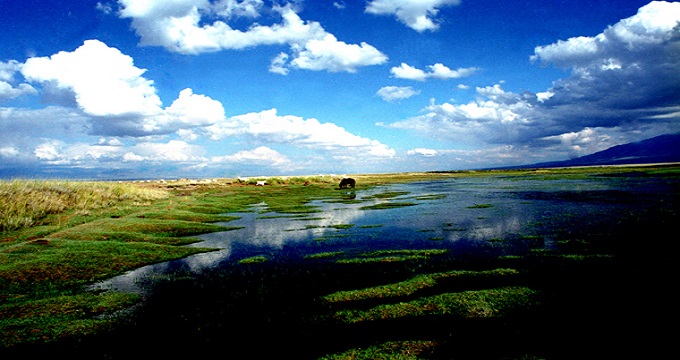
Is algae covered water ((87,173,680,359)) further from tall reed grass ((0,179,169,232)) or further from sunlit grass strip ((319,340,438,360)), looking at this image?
tall reed grass ((0,179,169,232))

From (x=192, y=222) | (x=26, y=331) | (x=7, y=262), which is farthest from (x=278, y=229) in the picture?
(x=26, y=331)

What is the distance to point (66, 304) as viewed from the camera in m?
11.4

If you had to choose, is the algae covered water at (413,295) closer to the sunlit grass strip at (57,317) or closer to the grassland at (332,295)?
the grassland at (332,295)

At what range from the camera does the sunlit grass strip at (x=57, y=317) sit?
30.7 ft

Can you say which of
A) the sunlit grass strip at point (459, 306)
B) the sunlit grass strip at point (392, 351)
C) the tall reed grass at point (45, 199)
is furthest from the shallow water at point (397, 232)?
the tall reed grass at point (45, 199)

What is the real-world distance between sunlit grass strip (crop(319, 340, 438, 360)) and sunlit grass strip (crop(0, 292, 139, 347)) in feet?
24.0

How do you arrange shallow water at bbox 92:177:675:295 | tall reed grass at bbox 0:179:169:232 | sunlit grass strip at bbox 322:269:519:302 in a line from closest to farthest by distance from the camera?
1. sunlit grass strip at bbox 322:269:519:302
2. shallow water at bbox 92:177:675:295
3. tall reed grass at bbox 0:179:169:232

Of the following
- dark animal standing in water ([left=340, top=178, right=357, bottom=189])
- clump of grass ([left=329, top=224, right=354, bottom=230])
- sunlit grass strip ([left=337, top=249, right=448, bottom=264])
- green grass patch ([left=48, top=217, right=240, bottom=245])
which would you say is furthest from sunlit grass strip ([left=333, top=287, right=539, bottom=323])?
dark animal standing in water ([left=340, top=178, right=357, bottom=189])

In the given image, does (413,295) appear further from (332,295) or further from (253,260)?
(253,260)

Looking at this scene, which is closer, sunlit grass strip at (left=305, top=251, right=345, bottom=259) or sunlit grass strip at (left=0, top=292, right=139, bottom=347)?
sunlit grass strip at (left=0, top=292, right=139, bottom=347)

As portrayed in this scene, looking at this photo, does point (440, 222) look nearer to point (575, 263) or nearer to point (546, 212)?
point (546, 212)

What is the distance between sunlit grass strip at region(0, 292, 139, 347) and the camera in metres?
9.37

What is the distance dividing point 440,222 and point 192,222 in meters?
19.9

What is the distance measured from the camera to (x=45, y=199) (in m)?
29.0
